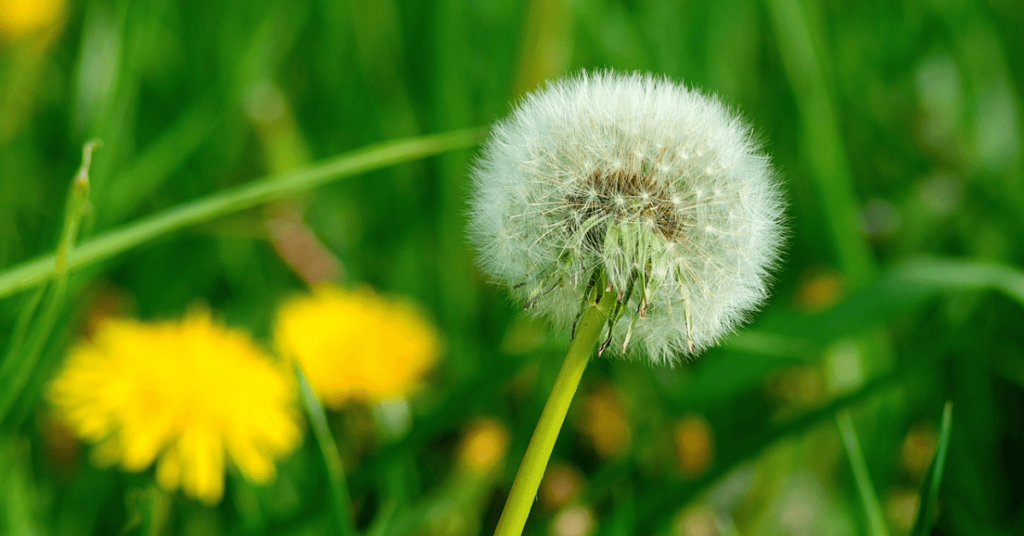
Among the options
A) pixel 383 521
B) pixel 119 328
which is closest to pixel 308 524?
pixel 383 521

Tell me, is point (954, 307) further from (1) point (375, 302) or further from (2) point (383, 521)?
(2) point (383, 521)

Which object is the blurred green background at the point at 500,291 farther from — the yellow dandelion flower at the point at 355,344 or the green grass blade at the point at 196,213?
the green grass blade at the point at 196,213

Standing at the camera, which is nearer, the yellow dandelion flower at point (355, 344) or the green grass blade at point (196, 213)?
the green grass blade at point (196, 213)

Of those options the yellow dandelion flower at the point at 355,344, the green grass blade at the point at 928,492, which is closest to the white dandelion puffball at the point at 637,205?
the green grass blade at the point at 928,492

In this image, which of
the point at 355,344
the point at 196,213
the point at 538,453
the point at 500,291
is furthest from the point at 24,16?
the point at 538,453

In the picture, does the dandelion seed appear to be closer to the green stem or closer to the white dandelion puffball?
the white dandelion puffball

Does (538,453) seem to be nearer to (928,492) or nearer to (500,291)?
(500,291)
